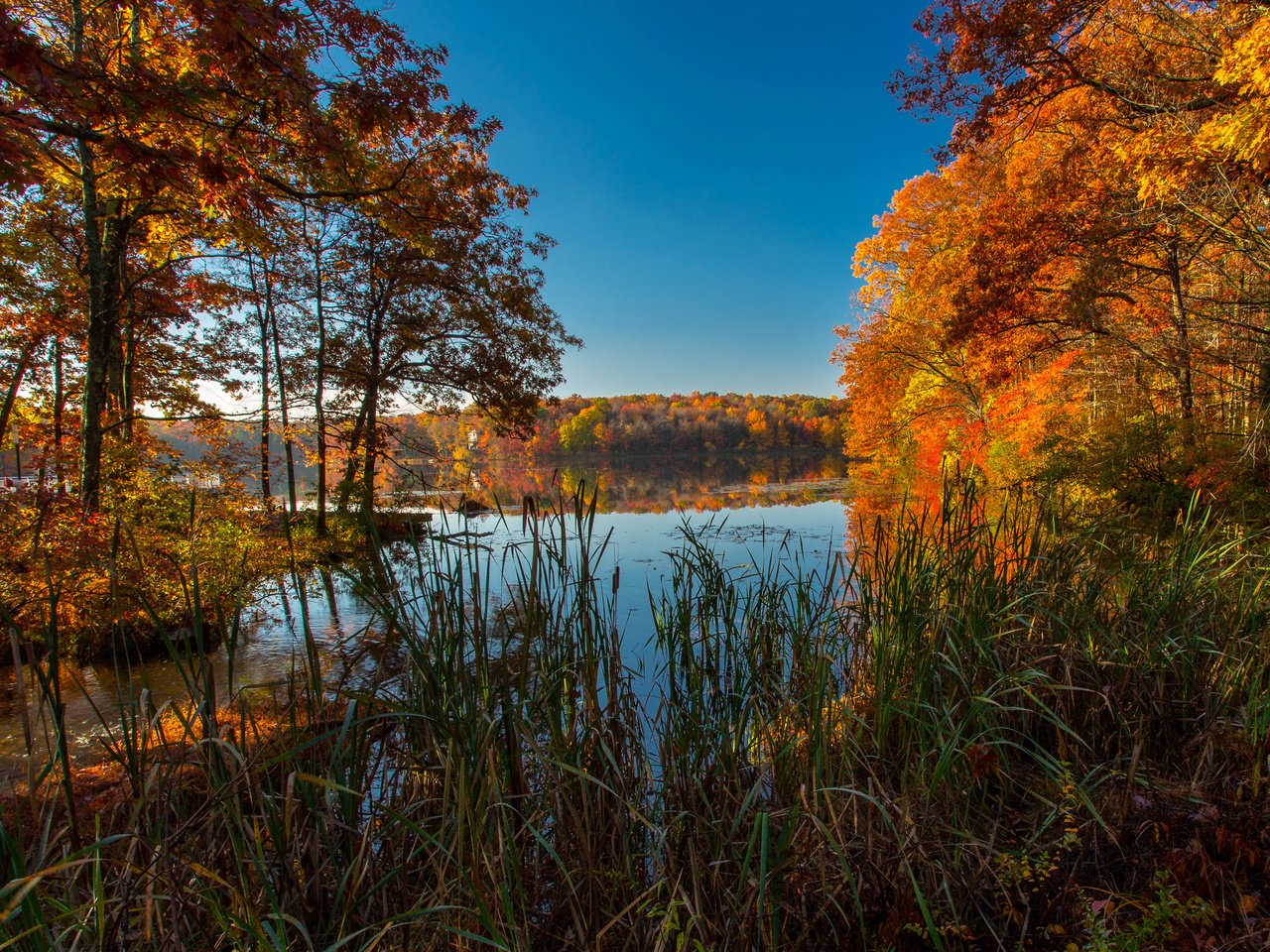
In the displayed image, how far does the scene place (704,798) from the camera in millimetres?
1974

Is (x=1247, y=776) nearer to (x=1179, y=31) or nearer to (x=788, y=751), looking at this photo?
(x=788, y=751)

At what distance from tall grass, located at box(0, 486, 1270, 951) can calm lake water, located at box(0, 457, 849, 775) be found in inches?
9.6

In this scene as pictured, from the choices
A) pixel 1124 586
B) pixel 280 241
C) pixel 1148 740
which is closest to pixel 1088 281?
pixel 1124 586

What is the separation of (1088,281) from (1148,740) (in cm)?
636

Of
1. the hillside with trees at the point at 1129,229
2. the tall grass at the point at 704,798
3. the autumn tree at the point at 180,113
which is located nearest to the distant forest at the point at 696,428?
the hillside with trees at the point at 1129,229

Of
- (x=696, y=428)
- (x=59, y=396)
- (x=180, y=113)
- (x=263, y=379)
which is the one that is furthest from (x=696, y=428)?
(x=180, y=113)

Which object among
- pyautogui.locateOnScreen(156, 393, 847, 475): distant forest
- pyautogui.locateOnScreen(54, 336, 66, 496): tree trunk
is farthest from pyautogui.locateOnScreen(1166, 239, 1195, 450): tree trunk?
pyautogui.locateOnScreen(156, 393, 847, 475): distant forest

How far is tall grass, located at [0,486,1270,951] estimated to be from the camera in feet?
4.69

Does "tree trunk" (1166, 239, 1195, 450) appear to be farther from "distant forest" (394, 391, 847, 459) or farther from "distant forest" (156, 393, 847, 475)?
"distant forest" (394, 391, 847, 459)

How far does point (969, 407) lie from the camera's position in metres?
15.0

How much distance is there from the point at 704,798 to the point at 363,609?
6.69 m

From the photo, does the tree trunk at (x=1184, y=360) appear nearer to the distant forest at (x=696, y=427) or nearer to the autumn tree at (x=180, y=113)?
the autumn tree at (x=180, y=113)

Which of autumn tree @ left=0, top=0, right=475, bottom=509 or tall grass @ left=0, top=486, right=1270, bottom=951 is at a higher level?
autumn tree @ left=0, top=0, right=475, bottom=509

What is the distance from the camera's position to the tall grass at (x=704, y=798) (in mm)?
1430
